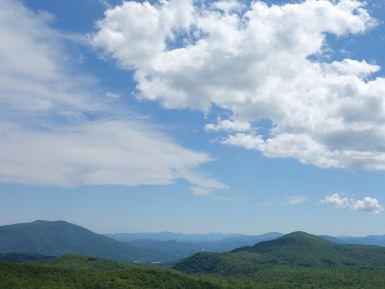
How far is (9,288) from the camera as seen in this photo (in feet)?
629

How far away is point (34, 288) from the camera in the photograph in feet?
655

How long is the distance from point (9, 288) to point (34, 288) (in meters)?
11.1
